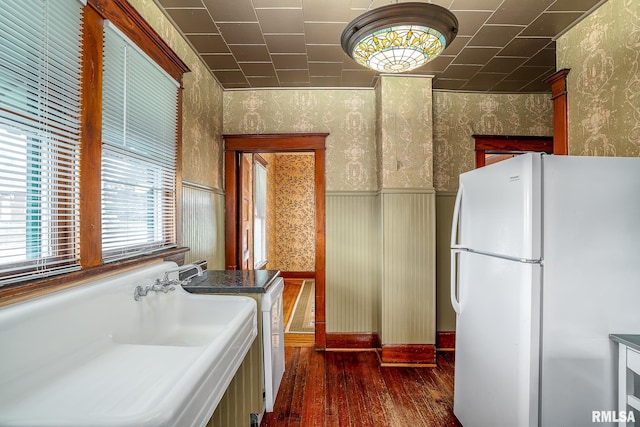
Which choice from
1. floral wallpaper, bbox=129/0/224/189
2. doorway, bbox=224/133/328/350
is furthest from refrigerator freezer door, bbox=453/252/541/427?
floral wallpaper, bbox=129/0/224/189

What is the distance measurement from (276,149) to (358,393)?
233cm

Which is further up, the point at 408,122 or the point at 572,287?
the point at 408,122

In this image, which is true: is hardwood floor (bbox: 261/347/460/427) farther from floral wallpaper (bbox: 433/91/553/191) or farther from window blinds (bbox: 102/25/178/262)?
floral wallpaper (bbox: 433/91/553/191)

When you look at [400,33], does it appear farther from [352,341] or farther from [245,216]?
[245,216]

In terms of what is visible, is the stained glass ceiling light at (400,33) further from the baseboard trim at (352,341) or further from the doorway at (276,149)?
the baseboard trim at (352,341)

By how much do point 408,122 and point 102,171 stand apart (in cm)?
253

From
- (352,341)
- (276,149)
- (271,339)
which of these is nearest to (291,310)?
(352,341)

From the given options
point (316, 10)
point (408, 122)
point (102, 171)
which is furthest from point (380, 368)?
point (316, 10)

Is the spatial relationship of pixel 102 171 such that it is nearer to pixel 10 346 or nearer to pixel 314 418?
pixel 10 346

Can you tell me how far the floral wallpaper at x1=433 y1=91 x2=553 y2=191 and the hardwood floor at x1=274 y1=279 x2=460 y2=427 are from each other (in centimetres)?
182

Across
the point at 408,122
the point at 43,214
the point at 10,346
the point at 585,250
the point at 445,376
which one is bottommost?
the point at 445,376

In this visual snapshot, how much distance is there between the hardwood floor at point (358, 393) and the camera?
7.36 feet

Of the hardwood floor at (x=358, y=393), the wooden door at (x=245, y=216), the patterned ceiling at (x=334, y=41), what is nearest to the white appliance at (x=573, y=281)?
the hardwood floor at (x=358, y=393)

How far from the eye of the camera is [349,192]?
11.4 feet
